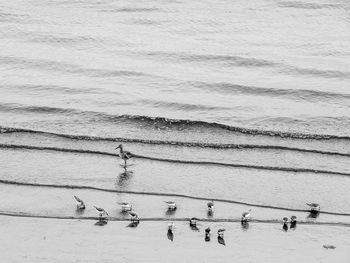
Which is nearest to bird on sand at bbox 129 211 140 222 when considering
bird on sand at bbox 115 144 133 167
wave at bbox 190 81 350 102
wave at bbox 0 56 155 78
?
bird on sand at bbox 115 144 133 167

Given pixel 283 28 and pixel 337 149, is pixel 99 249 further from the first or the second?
pixel 283 28

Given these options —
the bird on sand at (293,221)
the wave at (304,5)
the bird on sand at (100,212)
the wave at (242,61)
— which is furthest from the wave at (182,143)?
the wave at (304,5)

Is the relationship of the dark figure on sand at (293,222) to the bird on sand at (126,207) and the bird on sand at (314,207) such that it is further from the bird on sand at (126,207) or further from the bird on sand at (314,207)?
the bird on sand at (126,207)

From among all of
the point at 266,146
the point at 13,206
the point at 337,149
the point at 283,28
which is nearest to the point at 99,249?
the point at 13,206

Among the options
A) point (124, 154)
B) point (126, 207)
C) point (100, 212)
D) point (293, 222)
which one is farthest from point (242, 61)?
point (100, 212)

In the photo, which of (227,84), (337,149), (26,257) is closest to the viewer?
(26,257)

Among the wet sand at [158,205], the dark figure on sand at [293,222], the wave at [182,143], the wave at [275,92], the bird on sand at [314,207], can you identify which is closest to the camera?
the wet sand at [158,205]

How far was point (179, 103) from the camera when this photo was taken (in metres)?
29.8

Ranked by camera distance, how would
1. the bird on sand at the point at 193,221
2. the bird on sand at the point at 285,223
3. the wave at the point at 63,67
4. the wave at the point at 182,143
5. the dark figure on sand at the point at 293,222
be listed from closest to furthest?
the bird on sand at the point at 193,221 < the bird on sand at the point at 285,223 < the dark figure on sand at the point at 293,222 < the wave at the point at 182,143 < the wave at the point at 63,67

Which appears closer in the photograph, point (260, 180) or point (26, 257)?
point (26, 257)

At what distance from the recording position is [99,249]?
1677 centimetres

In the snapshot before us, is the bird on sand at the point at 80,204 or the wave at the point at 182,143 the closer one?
the bird on sand at the point at 80,204

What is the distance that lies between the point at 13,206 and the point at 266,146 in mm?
10297

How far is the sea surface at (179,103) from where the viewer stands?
21.4m
